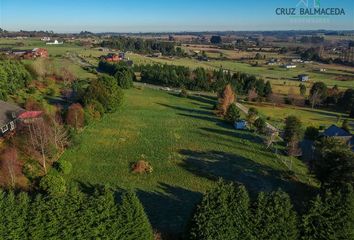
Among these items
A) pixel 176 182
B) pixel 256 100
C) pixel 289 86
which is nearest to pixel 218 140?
pixel 176 182

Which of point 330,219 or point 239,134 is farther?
point 239,134

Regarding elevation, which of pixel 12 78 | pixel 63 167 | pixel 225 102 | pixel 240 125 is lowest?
pixel 240 125

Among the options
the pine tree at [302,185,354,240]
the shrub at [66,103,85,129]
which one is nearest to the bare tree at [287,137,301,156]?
the pine tree at [302,185,354,240]

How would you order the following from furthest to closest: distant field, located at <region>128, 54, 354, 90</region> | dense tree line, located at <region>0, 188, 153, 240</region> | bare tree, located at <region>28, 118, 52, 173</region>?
distant field, located at <region>128, 54, 354, 90</region>
bare tree, located at <region>28, 118, 52, 173</region>
dense tree line, located at <region>0, 188, 153, 240</region>

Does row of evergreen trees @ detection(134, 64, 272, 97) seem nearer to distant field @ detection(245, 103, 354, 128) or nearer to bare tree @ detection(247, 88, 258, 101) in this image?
bare tree @ detection(247, 88, 258, 101)

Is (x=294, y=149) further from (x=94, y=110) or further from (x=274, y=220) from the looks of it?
(x=94, y=110)

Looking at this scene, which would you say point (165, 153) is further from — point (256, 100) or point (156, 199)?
point (256, 100)

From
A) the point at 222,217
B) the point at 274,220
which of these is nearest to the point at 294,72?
the point at 274,220
